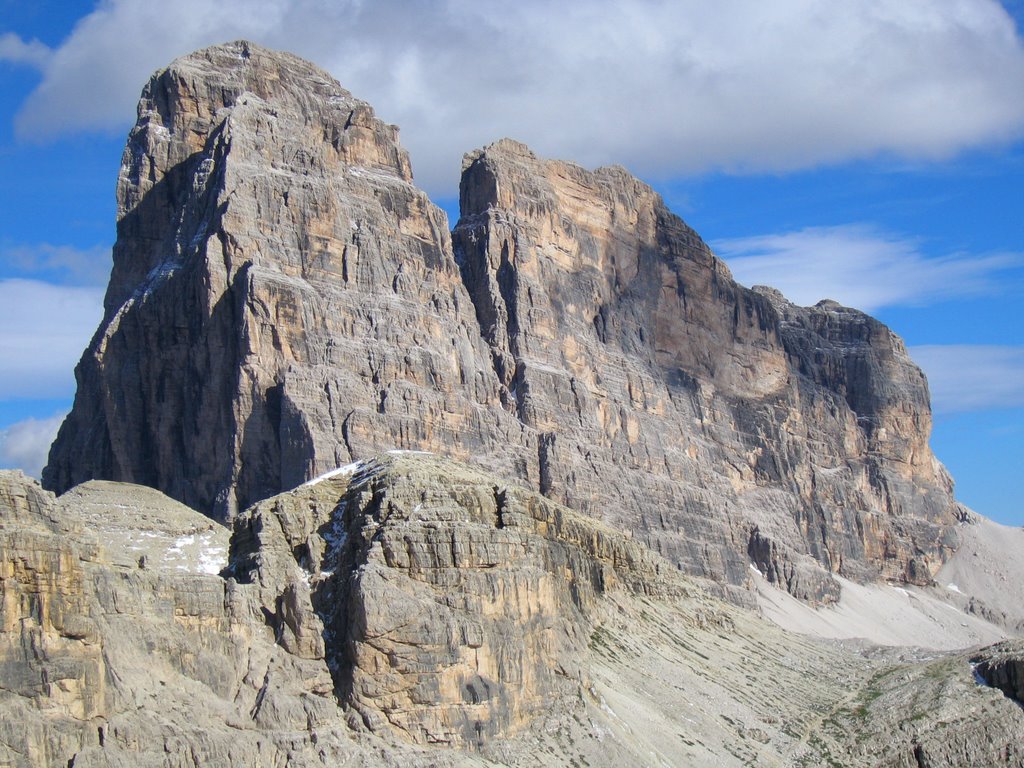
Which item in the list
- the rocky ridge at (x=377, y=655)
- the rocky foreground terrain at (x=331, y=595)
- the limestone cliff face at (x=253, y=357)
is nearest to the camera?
the rocky ridge at (x=377, y=655)

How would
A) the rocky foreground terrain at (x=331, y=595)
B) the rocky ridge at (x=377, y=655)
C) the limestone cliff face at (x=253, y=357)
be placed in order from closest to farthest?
the rocky ridge at (x=377, y=655), the rocky foreground terrain at (x=331, y=595), the limestone cliff face at (x=253, y=357)

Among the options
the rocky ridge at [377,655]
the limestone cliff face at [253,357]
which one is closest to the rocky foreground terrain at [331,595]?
the rocky ridge at [377,655]

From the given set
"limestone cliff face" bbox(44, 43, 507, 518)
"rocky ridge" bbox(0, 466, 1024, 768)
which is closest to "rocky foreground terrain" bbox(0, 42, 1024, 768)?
"rocky ridge" bbox(0, 466, 1024, 768)

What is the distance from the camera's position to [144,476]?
629ft

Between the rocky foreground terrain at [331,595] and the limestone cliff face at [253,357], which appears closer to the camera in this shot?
the rocky foreground terrain at [331,595]

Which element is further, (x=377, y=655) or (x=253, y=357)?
(x=253, y=357)

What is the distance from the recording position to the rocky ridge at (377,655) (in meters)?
83.4

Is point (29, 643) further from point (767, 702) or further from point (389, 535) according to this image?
point (767, 702)

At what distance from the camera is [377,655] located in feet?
315

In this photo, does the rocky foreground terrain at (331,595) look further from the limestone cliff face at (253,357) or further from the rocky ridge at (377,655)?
the limestone cliff face at (253,357)

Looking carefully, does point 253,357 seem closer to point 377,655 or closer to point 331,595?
point 331,595

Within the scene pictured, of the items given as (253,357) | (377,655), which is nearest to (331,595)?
(377,655)

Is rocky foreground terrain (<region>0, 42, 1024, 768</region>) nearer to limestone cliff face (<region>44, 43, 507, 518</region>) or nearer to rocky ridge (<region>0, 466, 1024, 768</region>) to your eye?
rocky ridge (<region>0, 466, 1024, 768</region>)

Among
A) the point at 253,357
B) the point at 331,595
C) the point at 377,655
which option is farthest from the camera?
the point at 253,357
